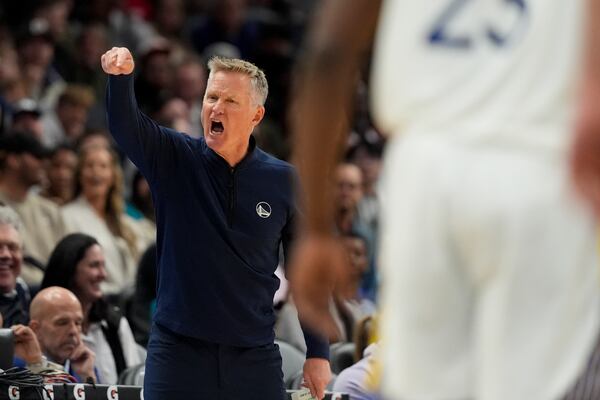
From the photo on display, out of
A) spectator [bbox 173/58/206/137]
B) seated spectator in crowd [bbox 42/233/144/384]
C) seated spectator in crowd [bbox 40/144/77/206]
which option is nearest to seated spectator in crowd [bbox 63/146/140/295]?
seated spectator in crowd [bbox 40/144/77/206]

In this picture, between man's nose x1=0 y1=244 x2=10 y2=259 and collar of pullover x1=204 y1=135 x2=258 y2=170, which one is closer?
collar of pullover x1=204 y1=135 x2=258 y2=170

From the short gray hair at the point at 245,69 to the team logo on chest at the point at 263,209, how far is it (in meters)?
0.57

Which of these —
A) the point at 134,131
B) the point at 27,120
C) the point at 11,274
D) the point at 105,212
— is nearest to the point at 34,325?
the point at 11,274

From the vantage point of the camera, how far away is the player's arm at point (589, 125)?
2.47 metres

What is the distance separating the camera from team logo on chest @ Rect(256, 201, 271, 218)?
5.63 meters

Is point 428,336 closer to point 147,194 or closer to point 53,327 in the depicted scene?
point 53,327

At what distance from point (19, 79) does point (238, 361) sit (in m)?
7.19

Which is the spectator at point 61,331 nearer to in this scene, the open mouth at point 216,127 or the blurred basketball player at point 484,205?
the open mouth at point 216,127

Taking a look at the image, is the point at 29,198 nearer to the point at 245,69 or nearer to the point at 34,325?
the point at 34,325

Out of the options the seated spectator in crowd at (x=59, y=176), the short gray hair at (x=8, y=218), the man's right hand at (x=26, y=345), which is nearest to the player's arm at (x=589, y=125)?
the man's right hand at (x=26, y=345)

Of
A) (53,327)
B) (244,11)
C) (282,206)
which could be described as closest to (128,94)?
(282,206)

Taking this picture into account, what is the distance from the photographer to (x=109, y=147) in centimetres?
1061

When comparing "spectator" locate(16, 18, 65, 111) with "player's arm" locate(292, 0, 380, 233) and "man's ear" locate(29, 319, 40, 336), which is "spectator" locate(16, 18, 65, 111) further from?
"player's arm" locate(292, 0, 380, 233)

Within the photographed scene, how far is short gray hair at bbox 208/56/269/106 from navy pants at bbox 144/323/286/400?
1.20 m
